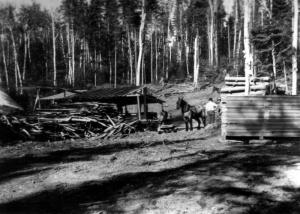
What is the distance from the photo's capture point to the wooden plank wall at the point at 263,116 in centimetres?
1540

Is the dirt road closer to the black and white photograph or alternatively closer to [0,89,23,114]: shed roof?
the black and white photograph

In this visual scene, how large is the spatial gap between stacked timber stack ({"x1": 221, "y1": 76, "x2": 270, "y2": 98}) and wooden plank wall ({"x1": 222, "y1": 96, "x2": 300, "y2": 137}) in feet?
15.2

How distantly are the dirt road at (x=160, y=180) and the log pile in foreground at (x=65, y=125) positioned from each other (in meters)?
4.80

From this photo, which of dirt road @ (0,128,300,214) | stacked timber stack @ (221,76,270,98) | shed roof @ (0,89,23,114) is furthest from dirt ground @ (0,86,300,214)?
shed roof @ (0,89,23,114)

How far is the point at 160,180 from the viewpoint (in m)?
10.4

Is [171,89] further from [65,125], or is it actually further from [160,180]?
[160,180]

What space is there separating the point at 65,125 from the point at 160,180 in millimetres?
12171

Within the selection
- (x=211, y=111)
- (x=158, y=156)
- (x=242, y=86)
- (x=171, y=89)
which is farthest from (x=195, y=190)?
(x=171, y=89)

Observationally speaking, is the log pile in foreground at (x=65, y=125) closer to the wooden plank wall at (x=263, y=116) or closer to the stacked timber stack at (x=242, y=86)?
the stacked timber stack at (x=242, y=86)

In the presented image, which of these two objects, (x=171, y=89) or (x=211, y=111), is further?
(x=171, y=89)

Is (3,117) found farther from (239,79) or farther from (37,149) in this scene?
(239,79)

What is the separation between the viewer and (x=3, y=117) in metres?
21.5

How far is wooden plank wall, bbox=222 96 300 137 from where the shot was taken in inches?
606

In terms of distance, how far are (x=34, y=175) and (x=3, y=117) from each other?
9.70 m
